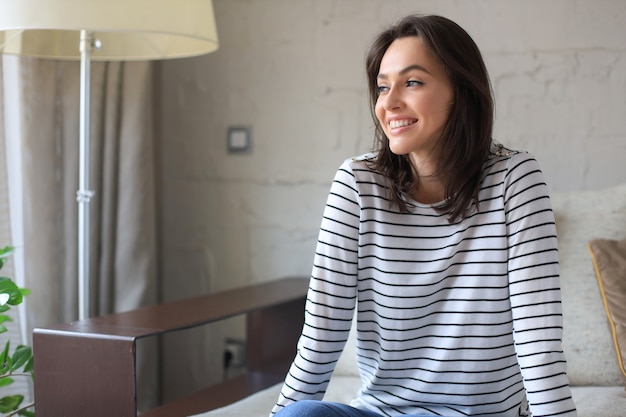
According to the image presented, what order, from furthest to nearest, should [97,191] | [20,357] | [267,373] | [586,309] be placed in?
[97,191]
[267,373]
[586,309]
[20,357]

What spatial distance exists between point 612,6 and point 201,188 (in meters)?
1.30

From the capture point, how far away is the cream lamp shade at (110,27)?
5.47 ft

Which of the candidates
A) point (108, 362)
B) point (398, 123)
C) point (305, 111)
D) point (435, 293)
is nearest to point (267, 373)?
point (108, 362)

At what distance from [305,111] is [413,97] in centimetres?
108

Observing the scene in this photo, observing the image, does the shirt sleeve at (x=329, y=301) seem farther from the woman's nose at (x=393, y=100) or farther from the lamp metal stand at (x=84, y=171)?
the lamp metal stand at (x=84, y=171)

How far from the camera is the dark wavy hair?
1.27m

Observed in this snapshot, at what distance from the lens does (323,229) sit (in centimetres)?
134

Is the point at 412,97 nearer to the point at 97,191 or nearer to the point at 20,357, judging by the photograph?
the point at 20,357

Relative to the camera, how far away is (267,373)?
206 cm

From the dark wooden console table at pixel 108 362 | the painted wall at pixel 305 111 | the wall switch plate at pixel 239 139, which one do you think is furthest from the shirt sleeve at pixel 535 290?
the wall switch plate at pixel 239 139

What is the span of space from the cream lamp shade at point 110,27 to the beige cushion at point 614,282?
1017 mm

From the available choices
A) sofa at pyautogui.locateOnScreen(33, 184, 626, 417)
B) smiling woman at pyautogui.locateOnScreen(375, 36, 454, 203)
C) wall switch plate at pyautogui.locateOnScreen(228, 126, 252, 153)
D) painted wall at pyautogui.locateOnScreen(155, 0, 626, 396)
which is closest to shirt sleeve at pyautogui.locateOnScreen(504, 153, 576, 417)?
smiling woman at pyautogui.locateOnScreen(375, 36, 454, 203)

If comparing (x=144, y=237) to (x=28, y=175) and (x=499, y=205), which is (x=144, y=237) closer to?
(x=28, y=175)

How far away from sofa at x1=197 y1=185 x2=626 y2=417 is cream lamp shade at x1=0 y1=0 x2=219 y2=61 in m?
0.84
